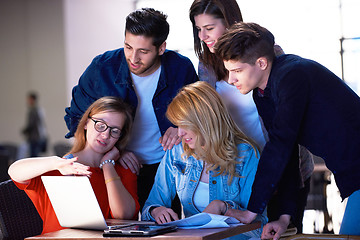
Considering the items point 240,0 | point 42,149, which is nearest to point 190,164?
point 240,0

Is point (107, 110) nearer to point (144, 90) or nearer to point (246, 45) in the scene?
point (144, 90)

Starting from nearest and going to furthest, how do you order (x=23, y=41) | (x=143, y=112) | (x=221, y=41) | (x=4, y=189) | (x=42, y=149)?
(x=221, y=41) → (x=4, y=189) → (x=143, y=112) → (x=42, y=149) → (x=23, y=41)

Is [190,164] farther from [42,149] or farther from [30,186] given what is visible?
[42,149]

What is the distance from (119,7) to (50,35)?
55.8 inches

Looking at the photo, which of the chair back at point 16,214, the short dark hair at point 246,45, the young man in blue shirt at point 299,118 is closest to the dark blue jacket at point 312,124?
the young man in blue shirt at point 299,118

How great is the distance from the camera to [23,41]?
34.4ft

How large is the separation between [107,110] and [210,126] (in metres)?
0.48

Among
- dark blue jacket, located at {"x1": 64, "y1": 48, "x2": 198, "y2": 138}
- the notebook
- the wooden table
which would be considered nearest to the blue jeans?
the wooden table

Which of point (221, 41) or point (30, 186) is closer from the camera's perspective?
point (221, 41)

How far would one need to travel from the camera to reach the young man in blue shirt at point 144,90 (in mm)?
→ 2402

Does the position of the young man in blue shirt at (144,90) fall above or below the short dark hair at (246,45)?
below

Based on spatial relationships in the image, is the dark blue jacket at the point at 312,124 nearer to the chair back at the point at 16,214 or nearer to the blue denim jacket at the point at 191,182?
the blue denim jacket at the point at 191,182

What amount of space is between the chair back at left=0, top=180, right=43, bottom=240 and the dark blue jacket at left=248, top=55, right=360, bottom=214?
1.05 meters

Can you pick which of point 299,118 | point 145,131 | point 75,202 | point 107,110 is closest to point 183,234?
point 75,202
